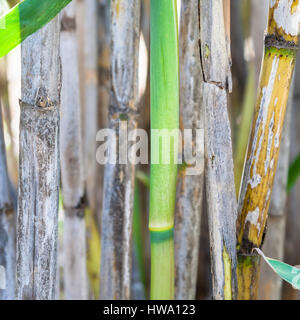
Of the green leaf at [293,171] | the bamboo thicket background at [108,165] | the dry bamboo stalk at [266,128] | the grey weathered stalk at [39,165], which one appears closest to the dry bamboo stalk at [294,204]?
the bamboo thicket background at [108,165]

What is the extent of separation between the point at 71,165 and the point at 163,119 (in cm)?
23

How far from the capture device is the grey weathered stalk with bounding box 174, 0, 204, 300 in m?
0.55

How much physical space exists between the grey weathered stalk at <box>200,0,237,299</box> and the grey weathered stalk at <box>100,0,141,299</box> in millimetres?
132

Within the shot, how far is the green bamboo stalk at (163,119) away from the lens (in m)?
0.41

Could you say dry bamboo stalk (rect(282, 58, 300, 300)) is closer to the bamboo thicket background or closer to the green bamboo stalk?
the bamboo thicket background

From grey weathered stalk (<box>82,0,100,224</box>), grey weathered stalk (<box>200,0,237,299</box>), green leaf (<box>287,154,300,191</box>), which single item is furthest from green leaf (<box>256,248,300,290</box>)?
grey weathered stalk (<box>82,0,100,224</box>)

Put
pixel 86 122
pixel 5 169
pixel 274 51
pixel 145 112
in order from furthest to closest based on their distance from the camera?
pixel 145 112 < pixel 86 122 < pixel 5 169 < pixel 274 51

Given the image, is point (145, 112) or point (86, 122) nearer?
point (86, 122)

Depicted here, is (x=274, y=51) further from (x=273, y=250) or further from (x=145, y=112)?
(x=145, y=112)

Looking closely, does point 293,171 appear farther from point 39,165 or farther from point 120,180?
point 39,165

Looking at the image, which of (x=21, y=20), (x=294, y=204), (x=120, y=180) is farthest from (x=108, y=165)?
(x=294, y=204)

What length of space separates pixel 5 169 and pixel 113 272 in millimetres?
186
